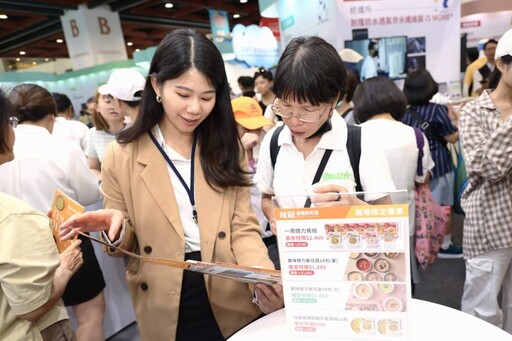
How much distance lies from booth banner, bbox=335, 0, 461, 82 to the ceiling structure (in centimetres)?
768

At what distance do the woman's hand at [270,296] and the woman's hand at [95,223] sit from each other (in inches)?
19.1

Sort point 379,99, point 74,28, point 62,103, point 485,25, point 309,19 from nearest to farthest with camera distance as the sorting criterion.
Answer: point 379,99 → point 62,103 → point 309,19 → point 485,25 → point 74,28

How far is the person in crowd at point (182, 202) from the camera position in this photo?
116 cm

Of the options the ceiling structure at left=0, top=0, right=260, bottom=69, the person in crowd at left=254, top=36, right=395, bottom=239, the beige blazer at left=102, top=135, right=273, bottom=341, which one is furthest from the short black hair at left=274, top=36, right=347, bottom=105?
the ceiling structure at left=0, top=0, right=260, bottom=69

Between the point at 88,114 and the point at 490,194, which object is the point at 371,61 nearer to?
the point at 490,194

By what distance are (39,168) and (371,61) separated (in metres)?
3.56

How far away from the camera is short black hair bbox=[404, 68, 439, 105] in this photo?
283cm

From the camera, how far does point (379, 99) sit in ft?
6.95

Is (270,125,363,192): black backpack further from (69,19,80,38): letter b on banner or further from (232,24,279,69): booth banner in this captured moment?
(69,19,80,38): letter b on banner

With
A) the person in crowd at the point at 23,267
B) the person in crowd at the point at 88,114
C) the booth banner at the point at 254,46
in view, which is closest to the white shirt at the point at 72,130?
the person in crowd at the point at 23,267

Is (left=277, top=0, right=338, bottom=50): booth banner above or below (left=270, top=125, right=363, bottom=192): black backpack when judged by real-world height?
above

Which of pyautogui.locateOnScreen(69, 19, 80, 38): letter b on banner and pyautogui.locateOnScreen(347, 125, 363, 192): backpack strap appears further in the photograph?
pyautogui.locateOnScreen(69, 19, 80, 38): letter b on banner

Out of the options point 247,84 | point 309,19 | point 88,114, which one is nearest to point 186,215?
point 309,19

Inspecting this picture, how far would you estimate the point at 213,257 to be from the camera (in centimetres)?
125
